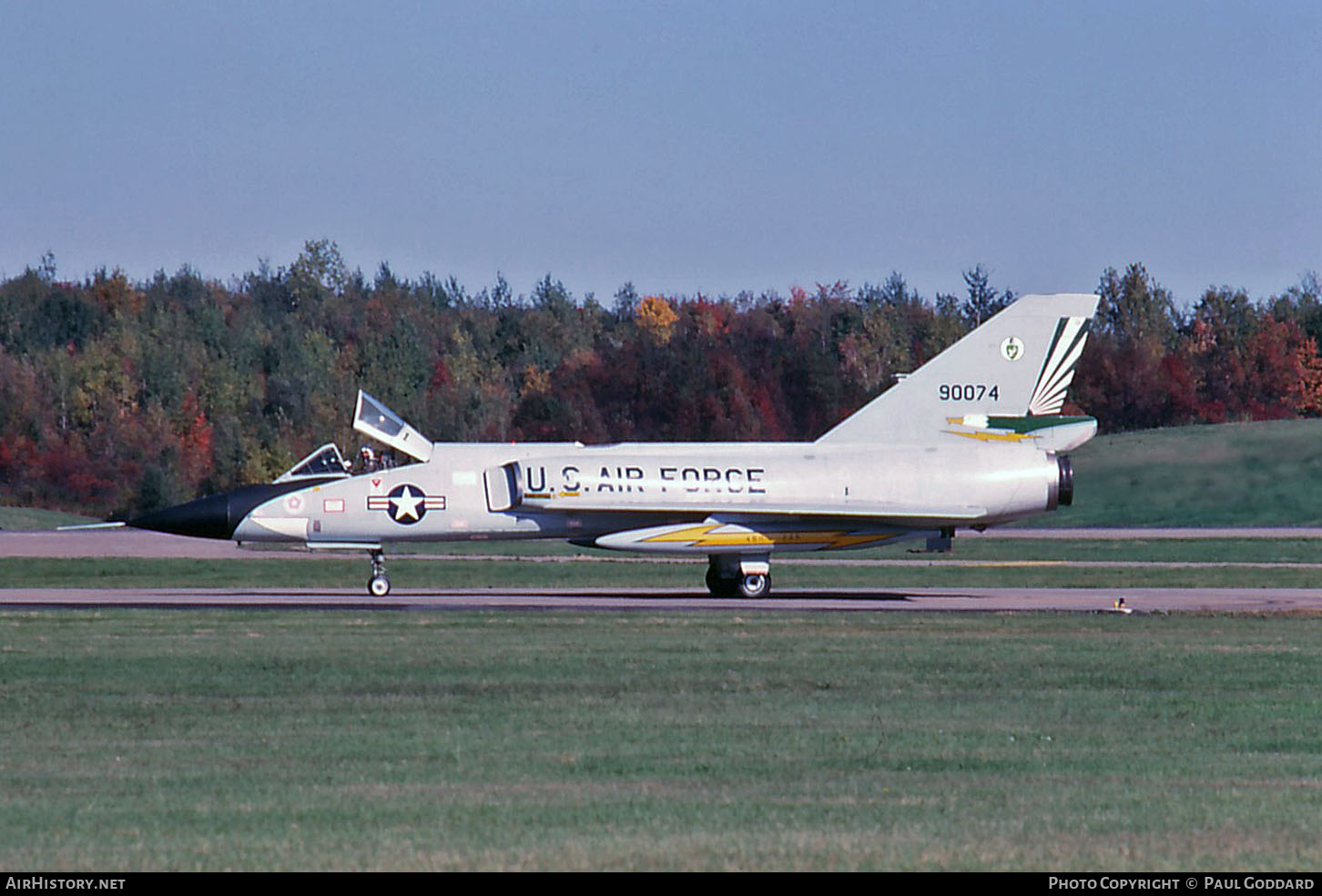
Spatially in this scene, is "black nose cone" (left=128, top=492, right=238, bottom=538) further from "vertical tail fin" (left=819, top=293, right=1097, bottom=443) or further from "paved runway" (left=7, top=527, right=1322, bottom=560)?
"vertical tail fin" (left=819, top=293, right=1097, bottom=443)

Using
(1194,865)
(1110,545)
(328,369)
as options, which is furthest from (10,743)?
(328,369)

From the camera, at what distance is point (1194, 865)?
26.5 ft

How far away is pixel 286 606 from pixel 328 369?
70611 mm

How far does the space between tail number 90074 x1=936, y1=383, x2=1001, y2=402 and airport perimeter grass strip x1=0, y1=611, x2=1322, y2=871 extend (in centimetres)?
845

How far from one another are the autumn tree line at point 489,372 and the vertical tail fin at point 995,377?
141 feet

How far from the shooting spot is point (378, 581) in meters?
27.8

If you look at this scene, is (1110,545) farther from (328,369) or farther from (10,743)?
(328,369)

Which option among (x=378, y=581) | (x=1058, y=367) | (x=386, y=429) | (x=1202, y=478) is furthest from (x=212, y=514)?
(x=1202, y=478)

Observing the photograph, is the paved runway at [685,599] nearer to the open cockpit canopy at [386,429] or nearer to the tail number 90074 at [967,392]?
the open cockpit canopy at [386,429]

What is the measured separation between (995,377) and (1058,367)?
1.12 meters

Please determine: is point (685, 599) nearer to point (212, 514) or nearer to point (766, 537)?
point (766, 537)

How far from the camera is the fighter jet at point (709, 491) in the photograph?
90.7 feet

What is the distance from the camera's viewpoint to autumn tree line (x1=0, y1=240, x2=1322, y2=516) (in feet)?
252

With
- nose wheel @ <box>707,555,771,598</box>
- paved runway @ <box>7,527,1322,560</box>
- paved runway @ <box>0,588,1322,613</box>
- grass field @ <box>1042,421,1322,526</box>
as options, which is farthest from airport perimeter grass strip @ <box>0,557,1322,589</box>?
grass field @ <box>1042,421,1322,526</box>
